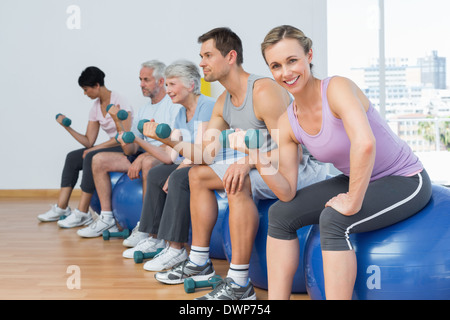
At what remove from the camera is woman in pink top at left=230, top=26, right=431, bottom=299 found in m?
1.29

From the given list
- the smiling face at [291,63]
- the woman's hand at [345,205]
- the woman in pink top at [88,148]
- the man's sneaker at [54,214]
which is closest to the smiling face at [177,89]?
the woman in pink top at [88,148]

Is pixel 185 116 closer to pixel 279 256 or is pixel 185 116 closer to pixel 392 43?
pixel 279 256

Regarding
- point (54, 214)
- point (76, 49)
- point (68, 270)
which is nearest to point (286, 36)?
point (68, 270)

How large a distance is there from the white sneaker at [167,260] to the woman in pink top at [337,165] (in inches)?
28.7

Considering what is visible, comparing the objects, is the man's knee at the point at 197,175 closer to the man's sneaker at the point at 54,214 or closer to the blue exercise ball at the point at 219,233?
the blue exercise ball at the point at 219,233

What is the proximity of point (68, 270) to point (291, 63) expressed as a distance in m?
1.34

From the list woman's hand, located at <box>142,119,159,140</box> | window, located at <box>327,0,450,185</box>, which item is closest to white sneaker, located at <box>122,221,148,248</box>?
woman's hand, located at <box>142,119,159,140</box>

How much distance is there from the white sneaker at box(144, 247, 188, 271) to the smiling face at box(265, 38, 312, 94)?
3.21 ft

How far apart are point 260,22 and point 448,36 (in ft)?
4.75

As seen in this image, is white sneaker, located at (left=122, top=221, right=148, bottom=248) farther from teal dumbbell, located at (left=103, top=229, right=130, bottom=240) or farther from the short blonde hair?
the short blonde hair

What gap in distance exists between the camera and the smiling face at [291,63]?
140 centimetres

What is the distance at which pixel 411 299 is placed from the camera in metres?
1.38

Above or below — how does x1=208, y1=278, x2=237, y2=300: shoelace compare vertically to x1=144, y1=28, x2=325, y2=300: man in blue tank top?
below

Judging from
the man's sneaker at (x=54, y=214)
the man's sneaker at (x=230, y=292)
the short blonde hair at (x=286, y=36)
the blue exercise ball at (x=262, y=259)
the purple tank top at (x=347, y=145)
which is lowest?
the man's sneaker at (x=54, y=214)
